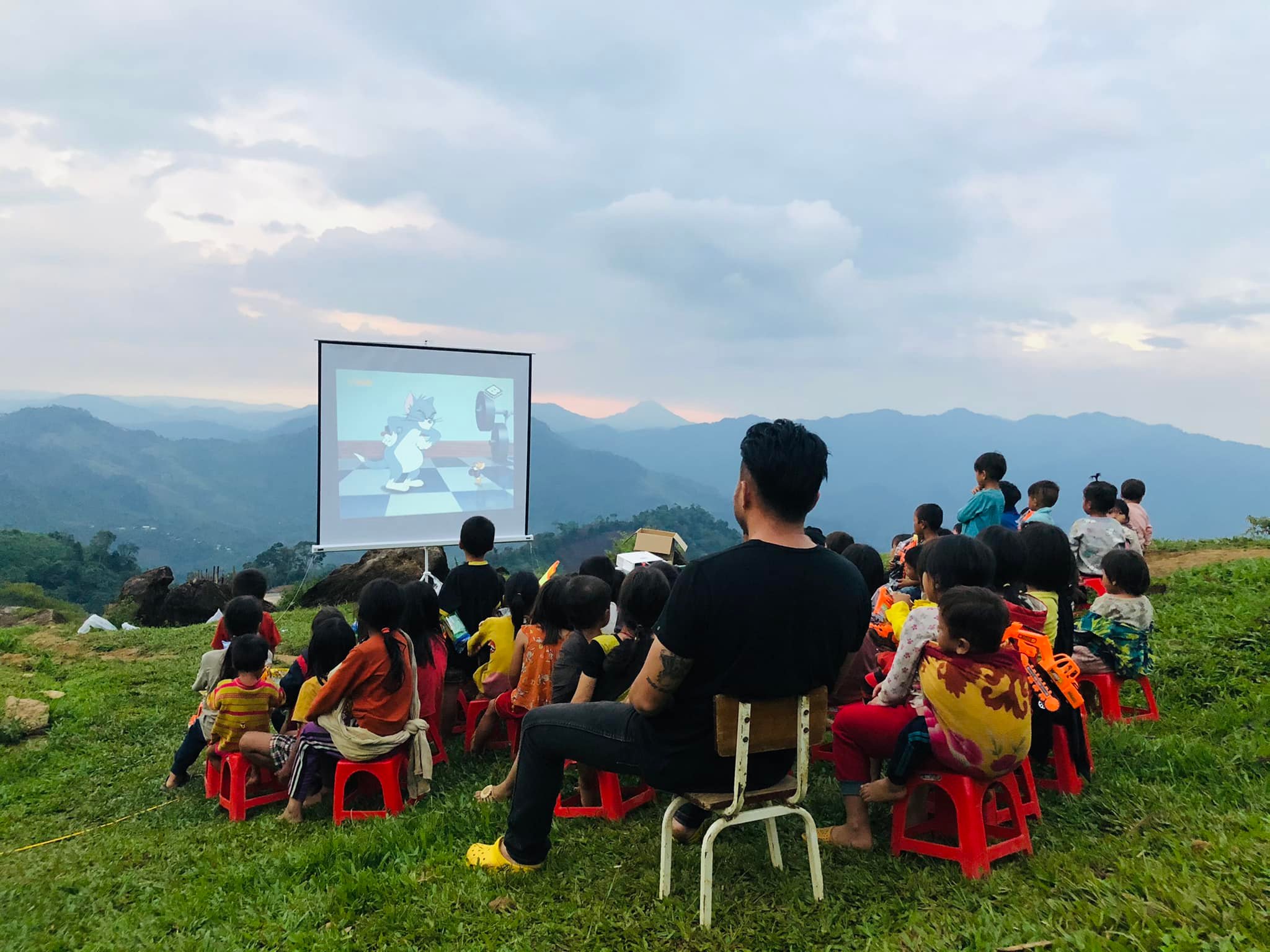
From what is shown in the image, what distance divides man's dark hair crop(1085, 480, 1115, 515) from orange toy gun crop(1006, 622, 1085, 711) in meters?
3.25

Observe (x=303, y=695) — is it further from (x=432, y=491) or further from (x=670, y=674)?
(x=432, y=491)

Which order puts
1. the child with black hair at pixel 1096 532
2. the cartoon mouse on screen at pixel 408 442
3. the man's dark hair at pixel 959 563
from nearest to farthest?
the man's dark hair at pixel 959 563 → the child with black hair at pixel 1096 532 → the cartoon mouse on screen at pixel 408 442

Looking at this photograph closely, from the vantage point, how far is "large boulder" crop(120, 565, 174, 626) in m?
12.6

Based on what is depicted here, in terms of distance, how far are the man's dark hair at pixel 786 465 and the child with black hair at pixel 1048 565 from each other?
1.76 metres

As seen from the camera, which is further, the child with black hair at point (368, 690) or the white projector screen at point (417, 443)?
the white projector screen at point (417, 443)

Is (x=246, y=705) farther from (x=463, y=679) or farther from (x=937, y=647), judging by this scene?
(x=937, y=647)

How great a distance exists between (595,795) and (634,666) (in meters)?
0.63

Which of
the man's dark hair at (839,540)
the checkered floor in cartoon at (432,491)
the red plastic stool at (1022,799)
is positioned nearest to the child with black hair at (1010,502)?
the man's dark hair at (839,540)

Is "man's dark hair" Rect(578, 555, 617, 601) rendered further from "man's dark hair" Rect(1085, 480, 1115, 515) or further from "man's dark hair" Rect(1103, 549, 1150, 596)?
"man's dark hair" Rect(1085, 480, 1115, 515)

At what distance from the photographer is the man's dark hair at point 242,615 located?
4.32 m

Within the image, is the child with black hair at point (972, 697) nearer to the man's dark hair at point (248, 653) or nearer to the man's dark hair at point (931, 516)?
the man's dark hair at point (931, 516)

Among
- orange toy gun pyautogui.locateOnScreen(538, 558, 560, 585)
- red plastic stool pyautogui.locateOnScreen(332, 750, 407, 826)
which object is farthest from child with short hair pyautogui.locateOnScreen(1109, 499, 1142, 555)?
red plastic stool pyautogui.locateOnScreen(332, 750, 407, 826)

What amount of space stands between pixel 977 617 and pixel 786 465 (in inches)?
34.3

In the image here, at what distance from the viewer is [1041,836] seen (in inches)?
115
